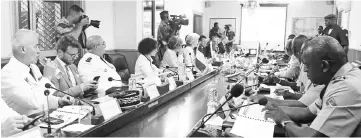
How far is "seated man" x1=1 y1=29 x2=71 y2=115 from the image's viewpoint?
1765 mm

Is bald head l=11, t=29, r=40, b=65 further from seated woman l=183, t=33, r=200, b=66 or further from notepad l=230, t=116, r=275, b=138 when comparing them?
seated woman l=183, t=33, r=200, b=66

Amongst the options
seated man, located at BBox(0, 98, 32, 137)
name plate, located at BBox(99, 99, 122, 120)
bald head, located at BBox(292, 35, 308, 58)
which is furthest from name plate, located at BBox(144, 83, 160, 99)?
bald head, located at BBox(292, 35, 308, 58)

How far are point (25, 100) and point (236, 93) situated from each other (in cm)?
115

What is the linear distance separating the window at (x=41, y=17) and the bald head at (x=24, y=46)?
1780 millimetres

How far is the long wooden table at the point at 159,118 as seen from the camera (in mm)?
1478

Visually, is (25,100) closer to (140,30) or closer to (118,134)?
(118,134)

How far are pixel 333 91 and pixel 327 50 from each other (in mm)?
161

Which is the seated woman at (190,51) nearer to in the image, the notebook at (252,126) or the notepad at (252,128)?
the notebook at (252,126)

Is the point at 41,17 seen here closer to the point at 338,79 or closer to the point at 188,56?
the point at 188,56

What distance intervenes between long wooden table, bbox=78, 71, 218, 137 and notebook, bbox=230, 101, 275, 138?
0.81ft

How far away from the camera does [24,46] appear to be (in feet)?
5.91

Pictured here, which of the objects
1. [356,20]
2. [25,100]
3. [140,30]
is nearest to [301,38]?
[25,100]

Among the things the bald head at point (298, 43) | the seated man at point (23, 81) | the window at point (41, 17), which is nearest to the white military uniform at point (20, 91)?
the seated man at point (23, 81)

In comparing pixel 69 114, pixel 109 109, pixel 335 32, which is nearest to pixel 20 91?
pixel 69 114
